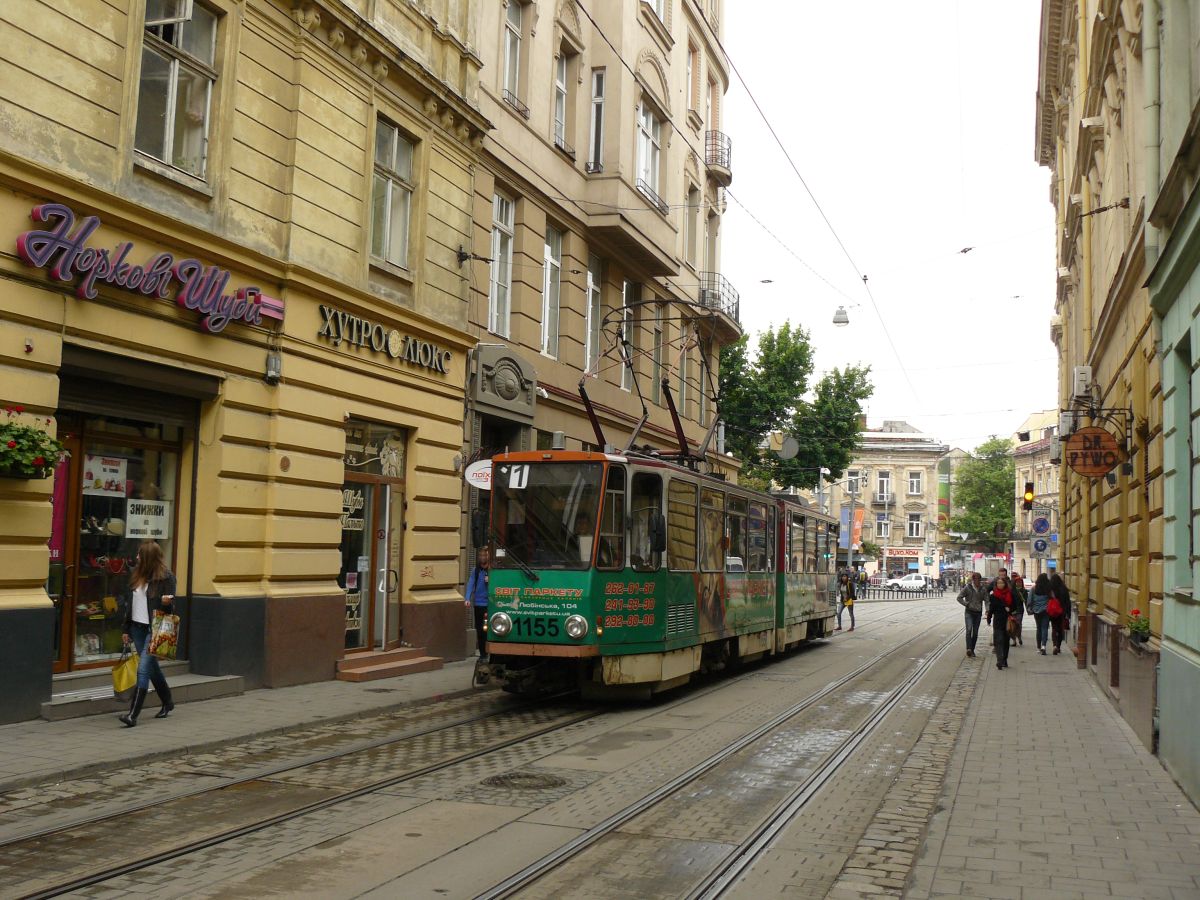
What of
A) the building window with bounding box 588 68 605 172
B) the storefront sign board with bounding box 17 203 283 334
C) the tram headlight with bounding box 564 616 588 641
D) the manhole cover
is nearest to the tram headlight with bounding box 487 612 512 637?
the tram headlight with bounding box 564 616 588 641

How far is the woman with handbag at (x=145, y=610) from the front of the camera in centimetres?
1053

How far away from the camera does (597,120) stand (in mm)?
23781

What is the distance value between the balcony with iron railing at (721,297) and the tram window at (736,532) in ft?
45.9

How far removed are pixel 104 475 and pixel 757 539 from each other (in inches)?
410

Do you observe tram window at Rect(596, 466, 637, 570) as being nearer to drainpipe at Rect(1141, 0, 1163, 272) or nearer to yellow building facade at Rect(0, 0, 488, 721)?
yellow building facade at Rect(0, 0, 488, 721)

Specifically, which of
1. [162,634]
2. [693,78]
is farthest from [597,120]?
[162,634]

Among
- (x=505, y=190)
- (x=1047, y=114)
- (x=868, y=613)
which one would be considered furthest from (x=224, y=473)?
(x=868, y=613)

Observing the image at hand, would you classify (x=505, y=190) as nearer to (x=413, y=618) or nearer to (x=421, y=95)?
(x=421, y=95)

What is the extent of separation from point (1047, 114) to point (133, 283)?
27993 mm

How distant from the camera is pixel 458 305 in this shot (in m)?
18.1

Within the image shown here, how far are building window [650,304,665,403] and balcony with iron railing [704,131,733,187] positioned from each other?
6.23 m

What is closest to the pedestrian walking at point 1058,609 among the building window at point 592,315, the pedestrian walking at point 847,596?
the pedestrian walking at point 847,596

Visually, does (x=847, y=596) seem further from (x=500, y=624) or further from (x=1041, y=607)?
(x=500, y=624)

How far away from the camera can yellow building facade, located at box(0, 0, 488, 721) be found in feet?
34.8
